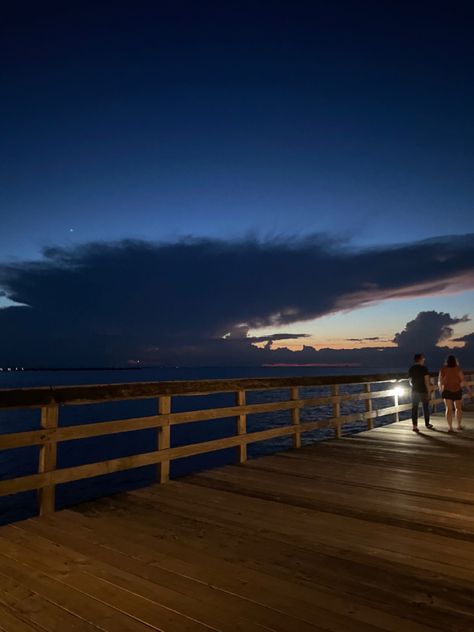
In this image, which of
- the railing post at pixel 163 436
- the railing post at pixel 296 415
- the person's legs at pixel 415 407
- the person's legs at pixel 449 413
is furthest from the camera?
the person's legs at pixel 415 407

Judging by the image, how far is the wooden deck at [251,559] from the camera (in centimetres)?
268

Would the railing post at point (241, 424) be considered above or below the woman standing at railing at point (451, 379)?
below

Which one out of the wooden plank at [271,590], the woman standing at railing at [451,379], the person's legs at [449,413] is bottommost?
the wooden plank at [271,590]

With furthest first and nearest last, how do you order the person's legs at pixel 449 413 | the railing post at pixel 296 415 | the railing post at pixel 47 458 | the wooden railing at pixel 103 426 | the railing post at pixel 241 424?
the person's legs at pixel 449 413
the railing post at pixel 296 415
the railing post at pixel 241 424
the railing post at pixel 47 458
the wooden railing at pixel 103 426

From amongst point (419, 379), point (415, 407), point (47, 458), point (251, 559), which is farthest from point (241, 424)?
point (415, 407)

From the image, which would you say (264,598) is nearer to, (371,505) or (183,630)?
(183,630)

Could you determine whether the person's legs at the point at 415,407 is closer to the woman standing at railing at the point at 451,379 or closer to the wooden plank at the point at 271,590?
the woman standing at railing at the point at 451,379

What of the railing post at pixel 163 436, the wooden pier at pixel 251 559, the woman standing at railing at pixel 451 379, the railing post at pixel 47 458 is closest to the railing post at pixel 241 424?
the wooden pier at pixel 251 559

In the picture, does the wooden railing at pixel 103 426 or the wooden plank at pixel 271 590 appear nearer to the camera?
the wooden plank at pixel 271 590

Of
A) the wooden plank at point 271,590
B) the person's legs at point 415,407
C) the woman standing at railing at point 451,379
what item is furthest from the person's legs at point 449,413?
the wooden plank at point 271,590

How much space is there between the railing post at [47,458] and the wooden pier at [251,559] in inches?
4.0

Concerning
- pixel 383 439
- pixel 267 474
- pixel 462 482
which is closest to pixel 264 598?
pixel 267 474

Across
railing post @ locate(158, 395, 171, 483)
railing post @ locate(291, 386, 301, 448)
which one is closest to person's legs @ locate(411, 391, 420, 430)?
railing post @ locate(291, 386, 301, 448)

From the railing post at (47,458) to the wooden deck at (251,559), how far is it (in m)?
0.18
